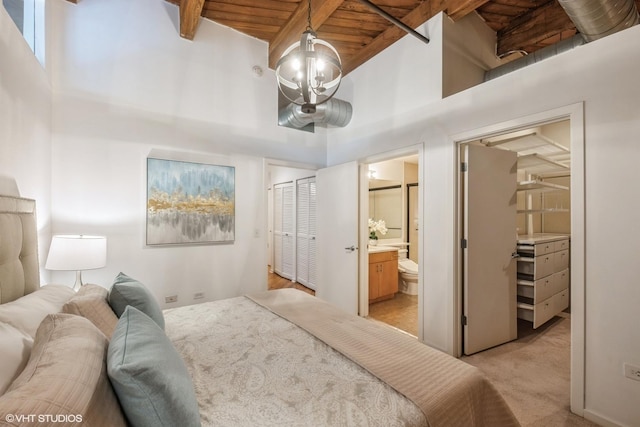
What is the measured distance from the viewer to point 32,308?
1264mm

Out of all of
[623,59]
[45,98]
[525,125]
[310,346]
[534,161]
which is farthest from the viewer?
[534,161]

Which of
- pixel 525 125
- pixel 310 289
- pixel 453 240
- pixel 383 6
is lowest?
pixel 310 289

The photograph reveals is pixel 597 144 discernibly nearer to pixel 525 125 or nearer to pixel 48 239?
pixel 525 125

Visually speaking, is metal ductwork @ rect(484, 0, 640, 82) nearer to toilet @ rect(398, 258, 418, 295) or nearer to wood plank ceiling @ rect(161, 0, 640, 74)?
wood plank ceiling @ rect(161, 0, 640, 74)

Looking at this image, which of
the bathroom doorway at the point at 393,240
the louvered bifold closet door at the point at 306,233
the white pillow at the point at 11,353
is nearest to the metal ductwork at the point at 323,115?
the bathroom doorway at the point at 393,240

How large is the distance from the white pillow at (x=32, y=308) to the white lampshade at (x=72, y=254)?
0.57 metres

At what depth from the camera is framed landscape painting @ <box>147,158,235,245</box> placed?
3.03 metres

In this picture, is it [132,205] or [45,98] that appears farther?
[132,205]

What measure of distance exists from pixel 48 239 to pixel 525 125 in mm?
4001

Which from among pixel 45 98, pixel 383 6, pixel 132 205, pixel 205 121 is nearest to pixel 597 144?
pixel 383 6

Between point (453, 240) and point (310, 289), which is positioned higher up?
point (453, 240)

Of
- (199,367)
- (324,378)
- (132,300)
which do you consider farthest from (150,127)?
(324,378)

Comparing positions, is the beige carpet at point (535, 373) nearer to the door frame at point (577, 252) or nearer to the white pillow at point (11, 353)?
the door frame at point (577, 252)

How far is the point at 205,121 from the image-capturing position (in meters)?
3.32
